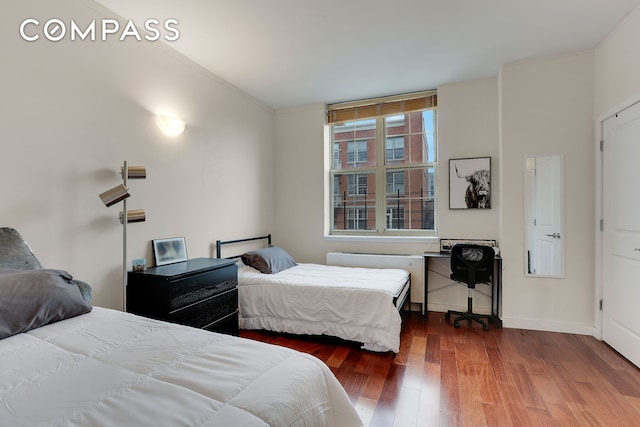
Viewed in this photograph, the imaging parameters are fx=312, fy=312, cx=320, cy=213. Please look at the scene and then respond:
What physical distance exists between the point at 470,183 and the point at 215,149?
2903mm

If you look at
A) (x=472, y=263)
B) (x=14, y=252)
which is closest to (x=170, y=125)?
(x=14, y=252)

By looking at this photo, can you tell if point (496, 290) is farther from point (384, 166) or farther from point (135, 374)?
point (135, 374)

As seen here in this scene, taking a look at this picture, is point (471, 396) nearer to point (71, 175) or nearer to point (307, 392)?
point (307, 392)

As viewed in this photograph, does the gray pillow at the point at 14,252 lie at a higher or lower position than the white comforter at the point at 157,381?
higher

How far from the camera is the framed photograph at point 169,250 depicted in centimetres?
267

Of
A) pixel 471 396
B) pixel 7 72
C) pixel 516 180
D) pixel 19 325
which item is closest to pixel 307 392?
pixel 19 325

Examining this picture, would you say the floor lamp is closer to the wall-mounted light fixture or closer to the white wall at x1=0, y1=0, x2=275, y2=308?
the white wall at x1=0, y1=0, x2=275, y2=308

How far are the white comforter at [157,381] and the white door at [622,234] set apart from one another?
263 cm

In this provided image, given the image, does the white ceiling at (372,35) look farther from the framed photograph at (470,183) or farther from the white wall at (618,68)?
the framed photograph at (470,183)

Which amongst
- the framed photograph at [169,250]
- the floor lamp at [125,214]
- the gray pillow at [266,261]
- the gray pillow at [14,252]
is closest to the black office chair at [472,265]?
the gray pillow at [266,261]

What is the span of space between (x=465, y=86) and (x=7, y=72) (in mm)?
3995

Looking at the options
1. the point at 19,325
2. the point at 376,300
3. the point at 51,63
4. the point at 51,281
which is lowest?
the point at 376,300

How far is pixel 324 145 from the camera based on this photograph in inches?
170

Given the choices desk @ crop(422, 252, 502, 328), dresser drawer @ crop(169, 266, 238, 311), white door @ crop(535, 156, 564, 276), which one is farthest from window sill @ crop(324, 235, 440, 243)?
dresser drawer @ crop(169, 266, 238, 311)
